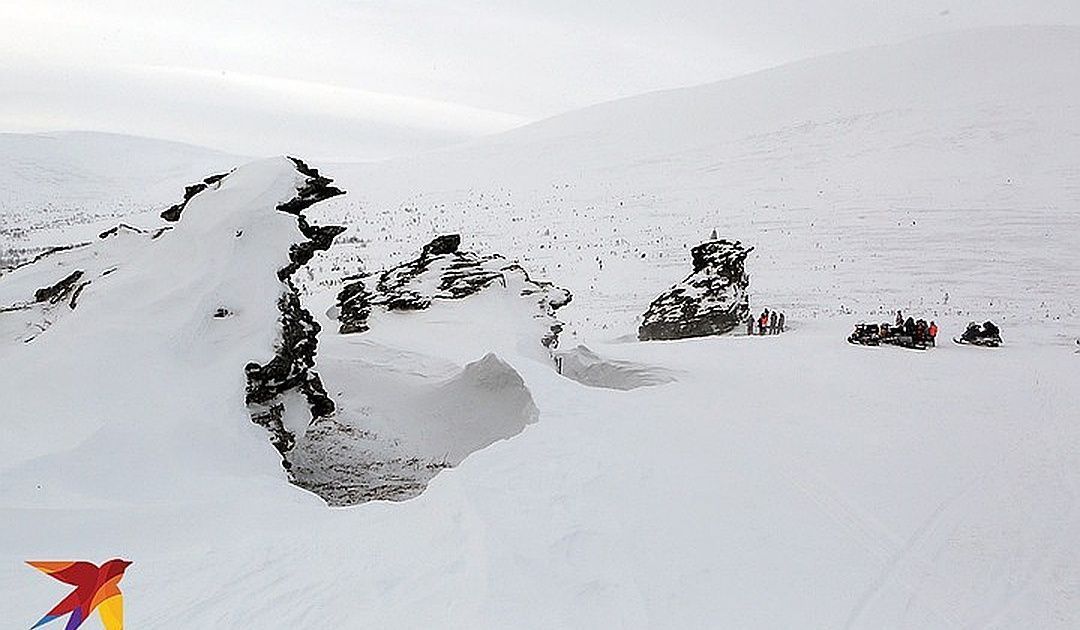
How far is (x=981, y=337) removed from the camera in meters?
18.4

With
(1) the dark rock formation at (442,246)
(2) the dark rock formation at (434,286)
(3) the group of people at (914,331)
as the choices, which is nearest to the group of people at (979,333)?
(3) the group of people at (914,331)

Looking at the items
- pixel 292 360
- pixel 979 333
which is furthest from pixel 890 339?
pixel 292 360

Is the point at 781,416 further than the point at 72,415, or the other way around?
the point at 781,416

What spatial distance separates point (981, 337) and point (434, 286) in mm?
13275

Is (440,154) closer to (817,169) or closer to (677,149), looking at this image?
(677,149)

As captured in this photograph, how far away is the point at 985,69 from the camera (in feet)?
183

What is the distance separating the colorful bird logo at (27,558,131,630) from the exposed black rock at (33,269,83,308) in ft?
24.5

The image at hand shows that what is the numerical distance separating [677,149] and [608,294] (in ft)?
97.2

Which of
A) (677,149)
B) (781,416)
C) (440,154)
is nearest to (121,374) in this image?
(781,416)

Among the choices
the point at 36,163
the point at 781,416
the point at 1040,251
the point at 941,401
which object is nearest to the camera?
the point at 781,416

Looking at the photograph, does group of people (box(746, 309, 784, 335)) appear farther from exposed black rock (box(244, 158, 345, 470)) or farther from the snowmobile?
exposed black rock (box(244, 158, 345, 470))

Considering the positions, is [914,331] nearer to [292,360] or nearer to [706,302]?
[706,302]

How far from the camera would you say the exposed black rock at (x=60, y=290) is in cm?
1125

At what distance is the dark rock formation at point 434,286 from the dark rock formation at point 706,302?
16.1 ft
